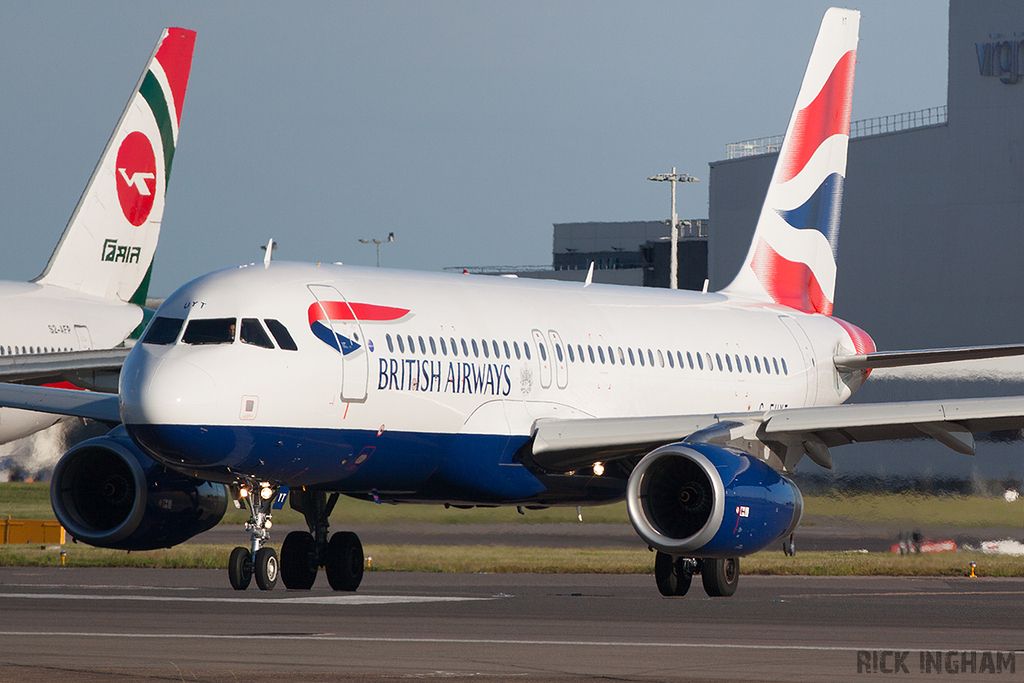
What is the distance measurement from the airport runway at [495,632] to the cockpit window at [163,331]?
10.1 ft

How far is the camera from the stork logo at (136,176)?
134 feet

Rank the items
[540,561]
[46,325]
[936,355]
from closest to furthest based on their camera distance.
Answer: [936,355], [540,561], [46,325]

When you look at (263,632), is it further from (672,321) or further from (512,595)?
(672,321)

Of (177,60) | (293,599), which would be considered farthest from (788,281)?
(177,60)

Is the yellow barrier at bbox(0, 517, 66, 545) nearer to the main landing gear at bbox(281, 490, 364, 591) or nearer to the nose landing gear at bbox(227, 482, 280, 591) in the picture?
the main landing gear at bbox(281, 490, 364, 591)

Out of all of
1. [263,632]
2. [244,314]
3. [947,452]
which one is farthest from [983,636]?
[947,452]

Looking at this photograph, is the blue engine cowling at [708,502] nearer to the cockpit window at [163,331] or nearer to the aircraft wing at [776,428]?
the aircraft wing at [776,428]

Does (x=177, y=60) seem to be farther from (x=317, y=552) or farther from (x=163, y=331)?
(x=163, y=331)

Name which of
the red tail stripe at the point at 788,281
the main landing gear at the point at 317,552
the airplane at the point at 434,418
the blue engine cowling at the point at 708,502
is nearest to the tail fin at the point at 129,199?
the airplane at the point at 434,418

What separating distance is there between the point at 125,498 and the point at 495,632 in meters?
8.02

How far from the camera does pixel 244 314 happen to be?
18.4 m

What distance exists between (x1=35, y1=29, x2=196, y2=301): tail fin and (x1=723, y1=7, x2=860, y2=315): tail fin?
58.6 feet

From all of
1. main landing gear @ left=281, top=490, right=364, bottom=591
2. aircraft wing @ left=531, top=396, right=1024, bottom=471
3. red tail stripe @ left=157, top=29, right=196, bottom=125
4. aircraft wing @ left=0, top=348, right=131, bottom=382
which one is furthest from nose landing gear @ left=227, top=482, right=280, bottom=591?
red tail stripe @ left=157, top=29, right=196, bottom=125

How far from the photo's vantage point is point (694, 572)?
22422 mm
